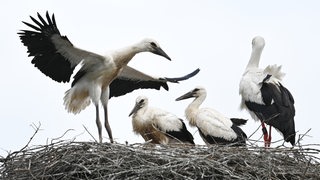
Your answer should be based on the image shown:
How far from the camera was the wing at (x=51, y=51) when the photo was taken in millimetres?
10734

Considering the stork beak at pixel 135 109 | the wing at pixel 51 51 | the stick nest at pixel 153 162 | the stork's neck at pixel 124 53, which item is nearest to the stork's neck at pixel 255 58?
the stork beak at pixel 135 109

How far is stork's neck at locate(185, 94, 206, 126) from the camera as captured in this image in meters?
12.4

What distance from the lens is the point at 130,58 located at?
11477 millimetres

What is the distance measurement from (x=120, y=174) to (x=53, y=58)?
252 centimetres

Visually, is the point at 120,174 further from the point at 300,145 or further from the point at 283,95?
the point at 283,95

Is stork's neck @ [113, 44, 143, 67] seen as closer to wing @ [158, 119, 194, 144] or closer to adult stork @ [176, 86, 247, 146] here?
adult stork @ [176, 86, 247, 146]

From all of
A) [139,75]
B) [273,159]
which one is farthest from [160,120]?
→ [273,159]

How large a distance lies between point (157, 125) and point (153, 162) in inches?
132

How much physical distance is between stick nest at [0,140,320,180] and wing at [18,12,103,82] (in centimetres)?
168

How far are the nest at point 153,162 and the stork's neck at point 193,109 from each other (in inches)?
108

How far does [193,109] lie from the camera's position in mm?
12539

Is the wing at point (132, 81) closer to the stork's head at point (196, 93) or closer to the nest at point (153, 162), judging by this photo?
the stork's head at point (196, 93)

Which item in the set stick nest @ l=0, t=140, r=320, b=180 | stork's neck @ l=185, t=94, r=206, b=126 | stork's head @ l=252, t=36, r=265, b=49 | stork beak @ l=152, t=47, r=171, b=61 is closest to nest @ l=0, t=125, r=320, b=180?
stick nest @ l=0, t=140, r=320, b=180

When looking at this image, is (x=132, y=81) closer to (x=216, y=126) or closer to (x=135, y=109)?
(x=135, y=109)
